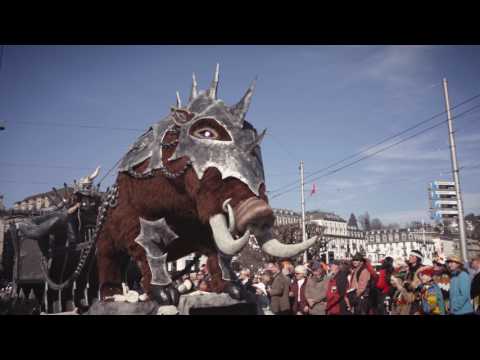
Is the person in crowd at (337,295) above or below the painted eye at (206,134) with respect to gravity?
below

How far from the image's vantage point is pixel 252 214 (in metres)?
4.14

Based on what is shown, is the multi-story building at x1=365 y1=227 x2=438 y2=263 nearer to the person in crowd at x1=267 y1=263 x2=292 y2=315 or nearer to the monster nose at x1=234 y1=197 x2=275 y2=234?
the person in crowd at x1=267 y1=263 x2=292 y2=315

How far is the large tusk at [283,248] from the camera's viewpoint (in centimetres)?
405

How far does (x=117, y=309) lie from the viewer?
4945 mm

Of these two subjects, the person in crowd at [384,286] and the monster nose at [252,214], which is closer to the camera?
the monster nose at [252,214]

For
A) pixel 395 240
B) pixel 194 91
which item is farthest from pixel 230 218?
pixel 395 240

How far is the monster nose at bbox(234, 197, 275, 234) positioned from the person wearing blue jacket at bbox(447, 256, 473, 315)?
7.50 feet

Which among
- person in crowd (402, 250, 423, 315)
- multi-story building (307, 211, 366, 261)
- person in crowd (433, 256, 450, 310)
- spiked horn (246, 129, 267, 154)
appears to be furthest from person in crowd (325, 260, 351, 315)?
multi-story building (307, 211, 366, 261)

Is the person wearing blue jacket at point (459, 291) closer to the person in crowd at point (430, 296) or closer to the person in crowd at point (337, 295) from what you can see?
the person in crowd at point (430, 296)

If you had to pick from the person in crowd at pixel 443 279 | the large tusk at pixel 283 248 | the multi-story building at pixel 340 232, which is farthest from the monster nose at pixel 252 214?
the multi-story building at pixel 340 232

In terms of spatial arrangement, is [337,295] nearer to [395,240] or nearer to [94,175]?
[94,175]

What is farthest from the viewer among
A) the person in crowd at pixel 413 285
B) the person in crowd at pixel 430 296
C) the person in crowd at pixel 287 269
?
the person in crowd at pixel 287 269

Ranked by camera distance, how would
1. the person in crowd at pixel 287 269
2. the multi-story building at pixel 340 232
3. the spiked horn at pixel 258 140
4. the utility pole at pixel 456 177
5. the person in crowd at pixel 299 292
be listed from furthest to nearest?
the multi-story building at pixel 340 232
the utility pole at pixel 456 177
the person in crowd at pixel 287 269
the person in crowd at pixel 299 292
the spiked horn at pixel 258 140

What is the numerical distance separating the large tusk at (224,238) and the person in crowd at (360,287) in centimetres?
222
